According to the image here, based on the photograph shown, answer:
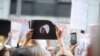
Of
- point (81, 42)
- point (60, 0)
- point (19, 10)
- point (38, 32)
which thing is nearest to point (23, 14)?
point (19, 10)

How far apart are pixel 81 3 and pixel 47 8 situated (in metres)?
0.25

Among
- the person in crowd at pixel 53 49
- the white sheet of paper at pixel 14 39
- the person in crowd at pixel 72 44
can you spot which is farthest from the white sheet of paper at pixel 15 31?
the person in crowd at pixel 72 44

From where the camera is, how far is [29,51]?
154 centimetres

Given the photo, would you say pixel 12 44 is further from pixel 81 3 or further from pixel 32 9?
pixel 81 3

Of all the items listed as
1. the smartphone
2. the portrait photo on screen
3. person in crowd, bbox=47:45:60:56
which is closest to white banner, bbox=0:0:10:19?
the portrait photo on screen

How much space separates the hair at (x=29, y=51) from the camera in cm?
152

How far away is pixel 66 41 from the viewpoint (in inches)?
61.4

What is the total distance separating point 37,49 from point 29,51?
0.17 ft

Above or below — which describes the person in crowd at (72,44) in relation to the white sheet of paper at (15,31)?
below

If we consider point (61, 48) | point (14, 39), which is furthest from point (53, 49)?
point (14, 39)

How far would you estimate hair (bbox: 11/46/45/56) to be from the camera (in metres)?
1.52

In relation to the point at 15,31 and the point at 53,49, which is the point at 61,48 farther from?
the point at 15,31

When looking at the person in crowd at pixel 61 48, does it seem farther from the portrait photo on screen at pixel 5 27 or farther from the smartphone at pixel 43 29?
the portrait photo on screen at pixel 5 27

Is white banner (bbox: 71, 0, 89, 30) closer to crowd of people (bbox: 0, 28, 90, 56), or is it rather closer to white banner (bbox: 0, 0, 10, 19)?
crowd of people (bbox: 0, 28, 90, 56)
